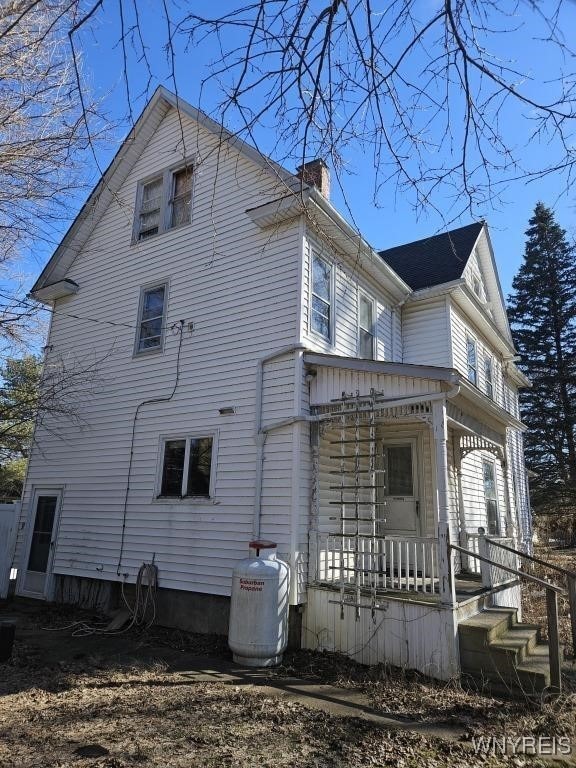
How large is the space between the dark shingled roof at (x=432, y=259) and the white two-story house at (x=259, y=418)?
0.14 metres

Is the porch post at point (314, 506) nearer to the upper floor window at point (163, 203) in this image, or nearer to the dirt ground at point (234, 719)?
the dirt ground at point (234, 719)

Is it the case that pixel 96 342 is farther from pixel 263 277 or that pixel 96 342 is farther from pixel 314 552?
pixel 314 552

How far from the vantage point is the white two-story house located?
7358 millimetres

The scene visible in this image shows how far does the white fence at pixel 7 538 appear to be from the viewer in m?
Result: 11.5

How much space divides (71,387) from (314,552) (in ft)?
22.9

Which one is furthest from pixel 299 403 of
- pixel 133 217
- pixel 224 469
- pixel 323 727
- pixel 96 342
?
pixel 133 217

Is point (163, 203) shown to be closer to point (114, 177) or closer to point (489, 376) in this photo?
point (114, 177)

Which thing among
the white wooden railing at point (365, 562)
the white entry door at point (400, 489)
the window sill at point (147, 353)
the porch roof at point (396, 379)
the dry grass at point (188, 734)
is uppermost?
the window sill at point (147, 353)

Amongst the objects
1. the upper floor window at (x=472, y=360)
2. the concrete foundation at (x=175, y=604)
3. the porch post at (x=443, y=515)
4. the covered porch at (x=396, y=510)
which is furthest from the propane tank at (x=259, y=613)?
the upper floor window at (x=472, y=360)

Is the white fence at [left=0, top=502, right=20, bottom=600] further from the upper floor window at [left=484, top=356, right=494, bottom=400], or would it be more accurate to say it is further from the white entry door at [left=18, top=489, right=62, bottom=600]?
the upper floor window at [left=484, top=356, right=494, bottom=400]

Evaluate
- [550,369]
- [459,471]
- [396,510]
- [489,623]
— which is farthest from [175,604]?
[550,369]

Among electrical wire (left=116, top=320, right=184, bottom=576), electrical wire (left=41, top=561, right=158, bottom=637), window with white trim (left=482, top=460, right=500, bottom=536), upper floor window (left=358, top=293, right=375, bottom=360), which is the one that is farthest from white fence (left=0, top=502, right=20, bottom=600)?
window with white trim (left=482, top=460, right=500, bottom=536)

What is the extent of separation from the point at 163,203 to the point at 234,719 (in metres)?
9.91

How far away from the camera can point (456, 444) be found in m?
11.1
